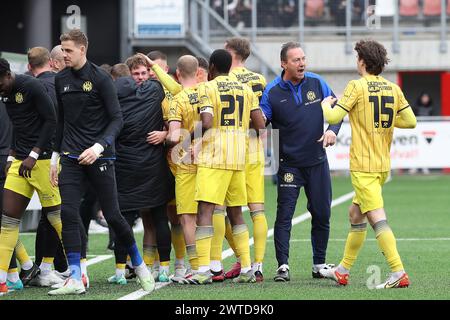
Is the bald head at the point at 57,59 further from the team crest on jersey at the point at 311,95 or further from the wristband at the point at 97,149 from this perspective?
the team crest on jersey at the point at 311,95

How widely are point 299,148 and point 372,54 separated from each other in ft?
4.63

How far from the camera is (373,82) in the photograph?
9891 millimetres

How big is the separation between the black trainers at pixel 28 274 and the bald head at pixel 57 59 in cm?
193

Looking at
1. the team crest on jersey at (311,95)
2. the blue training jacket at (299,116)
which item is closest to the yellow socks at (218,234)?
the blue training jacket at (299,116)

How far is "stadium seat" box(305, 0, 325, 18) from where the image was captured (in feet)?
108

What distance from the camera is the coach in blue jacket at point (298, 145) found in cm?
1085

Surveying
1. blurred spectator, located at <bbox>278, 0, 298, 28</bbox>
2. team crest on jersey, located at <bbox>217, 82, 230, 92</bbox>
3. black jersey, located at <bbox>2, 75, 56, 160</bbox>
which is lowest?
black jersey, located at <bbox>2, 75, 56, 160</bbox>

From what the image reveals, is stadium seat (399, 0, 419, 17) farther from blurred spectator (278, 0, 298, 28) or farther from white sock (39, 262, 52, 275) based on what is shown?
white sock (39, 262, 52, 275)

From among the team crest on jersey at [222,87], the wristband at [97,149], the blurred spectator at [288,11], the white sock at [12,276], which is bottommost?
the white sock at [12,276]

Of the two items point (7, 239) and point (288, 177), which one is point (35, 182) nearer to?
point (7, 239)

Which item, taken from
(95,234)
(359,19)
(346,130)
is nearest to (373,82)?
(95,234)

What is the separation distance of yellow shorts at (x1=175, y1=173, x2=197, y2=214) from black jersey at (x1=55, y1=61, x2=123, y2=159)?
1146 millimetres

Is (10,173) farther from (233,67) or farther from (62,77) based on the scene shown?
(233,67)

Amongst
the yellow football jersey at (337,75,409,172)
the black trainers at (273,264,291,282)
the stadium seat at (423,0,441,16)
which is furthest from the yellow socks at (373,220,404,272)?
the stadium seat at (423,0,441,16)
